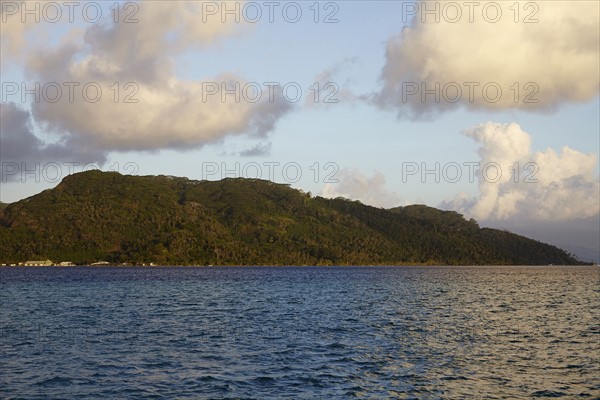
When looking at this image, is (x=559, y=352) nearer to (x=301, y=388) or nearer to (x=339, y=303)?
(x=301, y=388)

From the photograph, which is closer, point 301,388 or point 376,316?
point 301,388

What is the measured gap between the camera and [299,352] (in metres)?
59.8

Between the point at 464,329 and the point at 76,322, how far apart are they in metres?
53.5

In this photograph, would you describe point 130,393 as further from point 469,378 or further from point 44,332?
point 44,332

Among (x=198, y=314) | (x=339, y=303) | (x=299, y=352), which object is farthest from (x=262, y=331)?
(x=339, y=303)

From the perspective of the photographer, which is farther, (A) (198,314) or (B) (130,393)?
(A) (198,314)

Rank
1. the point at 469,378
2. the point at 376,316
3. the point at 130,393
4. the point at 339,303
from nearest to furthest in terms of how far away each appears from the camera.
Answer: the point at 130,393
the point at 469,378
the point at 376,316
the point at 339,303

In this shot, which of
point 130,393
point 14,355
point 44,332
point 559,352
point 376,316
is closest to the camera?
point 130,393

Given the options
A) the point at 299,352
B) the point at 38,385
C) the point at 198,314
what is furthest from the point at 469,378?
the point at 198,314

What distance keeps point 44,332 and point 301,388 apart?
42892 millimetres

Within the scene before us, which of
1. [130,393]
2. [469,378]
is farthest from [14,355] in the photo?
[469,378]

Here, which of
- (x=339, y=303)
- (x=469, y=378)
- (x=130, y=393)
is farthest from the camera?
(x=339, y=303)

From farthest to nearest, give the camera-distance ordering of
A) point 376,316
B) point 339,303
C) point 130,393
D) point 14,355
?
1. point 339,303
2. point 376,316
3. point 14,355
4. point 130,393

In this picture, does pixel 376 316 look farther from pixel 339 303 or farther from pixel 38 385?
pixel 38 385
